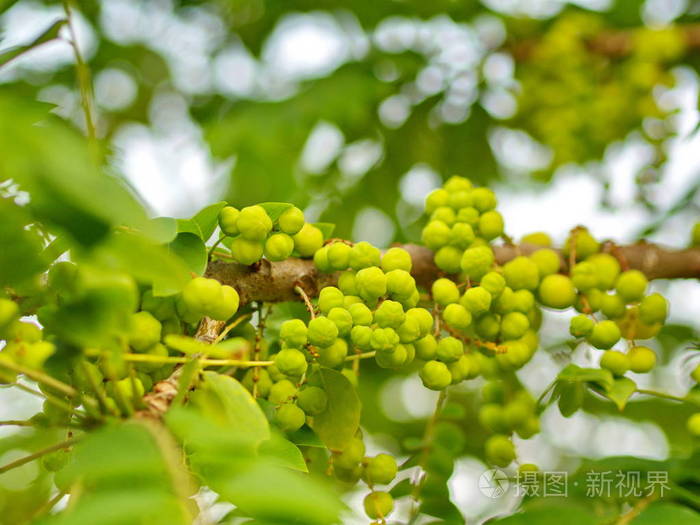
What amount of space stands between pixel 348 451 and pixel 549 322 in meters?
1.56

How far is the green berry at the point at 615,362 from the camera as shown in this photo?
1.42 m

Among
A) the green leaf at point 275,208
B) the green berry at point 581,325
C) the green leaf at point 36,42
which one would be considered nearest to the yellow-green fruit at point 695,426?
the green berry at point 581,325

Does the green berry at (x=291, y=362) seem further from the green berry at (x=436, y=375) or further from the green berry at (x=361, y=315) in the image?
the green berry at (x=436, y=375)

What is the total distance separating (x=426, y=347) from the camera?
1289 mm

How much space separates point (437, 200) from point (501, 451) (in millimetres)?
519

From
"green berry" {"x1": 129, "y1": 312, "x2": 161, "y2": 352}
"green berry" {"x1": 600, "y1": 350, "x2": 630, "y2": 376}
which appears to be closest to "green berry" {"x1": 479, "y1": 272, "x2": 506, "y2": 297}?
"green berry" {"x1": 600, "y1": 350, "x2": 630, "y2": 376}

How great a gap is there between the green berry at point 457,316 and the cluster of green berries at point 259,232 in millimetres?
258

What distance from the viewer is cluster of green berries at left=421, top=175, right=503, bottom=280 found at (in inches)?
55.3

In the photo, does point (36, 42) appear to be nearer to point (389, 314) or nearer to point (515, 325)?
point (389, 314)

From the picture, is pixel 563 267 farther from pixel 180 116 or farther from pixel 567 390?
pixel 180 116

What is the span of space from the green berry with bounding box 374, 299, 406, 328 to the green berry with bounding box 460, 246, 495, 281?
0.25 meters

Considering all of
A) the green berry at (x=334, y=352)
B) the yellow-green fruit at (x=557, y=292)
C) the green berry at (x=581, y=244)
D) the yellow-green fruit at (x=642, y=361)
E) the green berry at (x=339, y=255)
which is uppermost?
the green berry at (x=339, y=255)

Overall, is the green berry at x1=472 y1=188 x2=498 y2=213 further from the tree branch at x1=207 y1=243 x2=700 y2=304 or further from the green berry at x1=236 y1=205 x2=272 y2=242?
the green berry at x1=236 y1=205 x2=272 y2=242

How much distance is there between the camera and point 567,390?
1.42 metres
